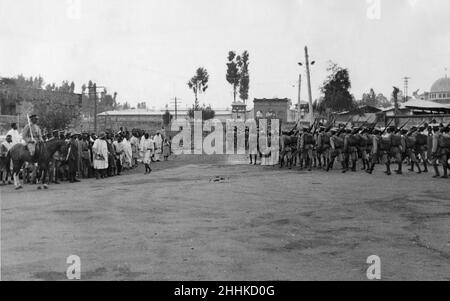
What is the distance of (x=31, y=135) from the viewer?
16.6m

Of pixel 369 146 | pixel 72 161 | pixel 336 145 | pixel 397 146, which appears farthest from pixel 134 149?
pixel 397 146

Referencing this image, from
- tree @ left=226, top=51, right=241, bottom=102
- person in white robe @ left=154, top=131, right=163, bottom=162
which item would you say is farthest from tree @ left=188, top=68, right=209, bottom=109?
person in white robe @ left=154, top=131, right=163, bottom=162

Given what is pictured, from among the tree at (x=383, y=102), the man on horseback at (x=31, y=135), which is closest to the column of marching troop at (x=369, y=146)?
the man on horseback at (x=31, y=135)

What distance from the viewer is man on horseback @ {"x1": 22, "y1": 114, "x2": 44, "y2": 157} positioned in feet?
54.2

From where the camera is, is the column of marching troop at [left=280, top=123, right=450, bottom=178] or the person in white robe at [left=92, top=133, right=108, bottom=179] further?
the person in white robe at [left=92, top=133, right=108, bottom=179]

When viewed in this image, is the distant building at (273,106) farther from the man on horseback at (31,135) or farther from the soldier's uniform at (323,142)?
the man on horseback at (31,135)

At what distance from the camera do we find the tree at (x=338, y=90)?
46.6m

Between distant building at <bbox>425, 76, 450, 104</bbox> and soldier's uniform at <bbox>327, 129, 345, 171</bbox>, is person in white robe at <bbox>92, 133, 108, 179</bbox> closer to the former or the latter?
soldier's uniform at <bbox>327, 129, 345, 171</bbox>

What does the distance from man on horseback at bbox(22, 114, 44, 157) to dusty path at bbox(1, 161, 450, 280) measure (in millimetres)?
1269

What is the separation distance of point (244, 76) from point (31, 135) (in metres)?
48.2

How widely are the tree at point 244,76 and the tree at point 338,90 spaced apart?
1696 cm
